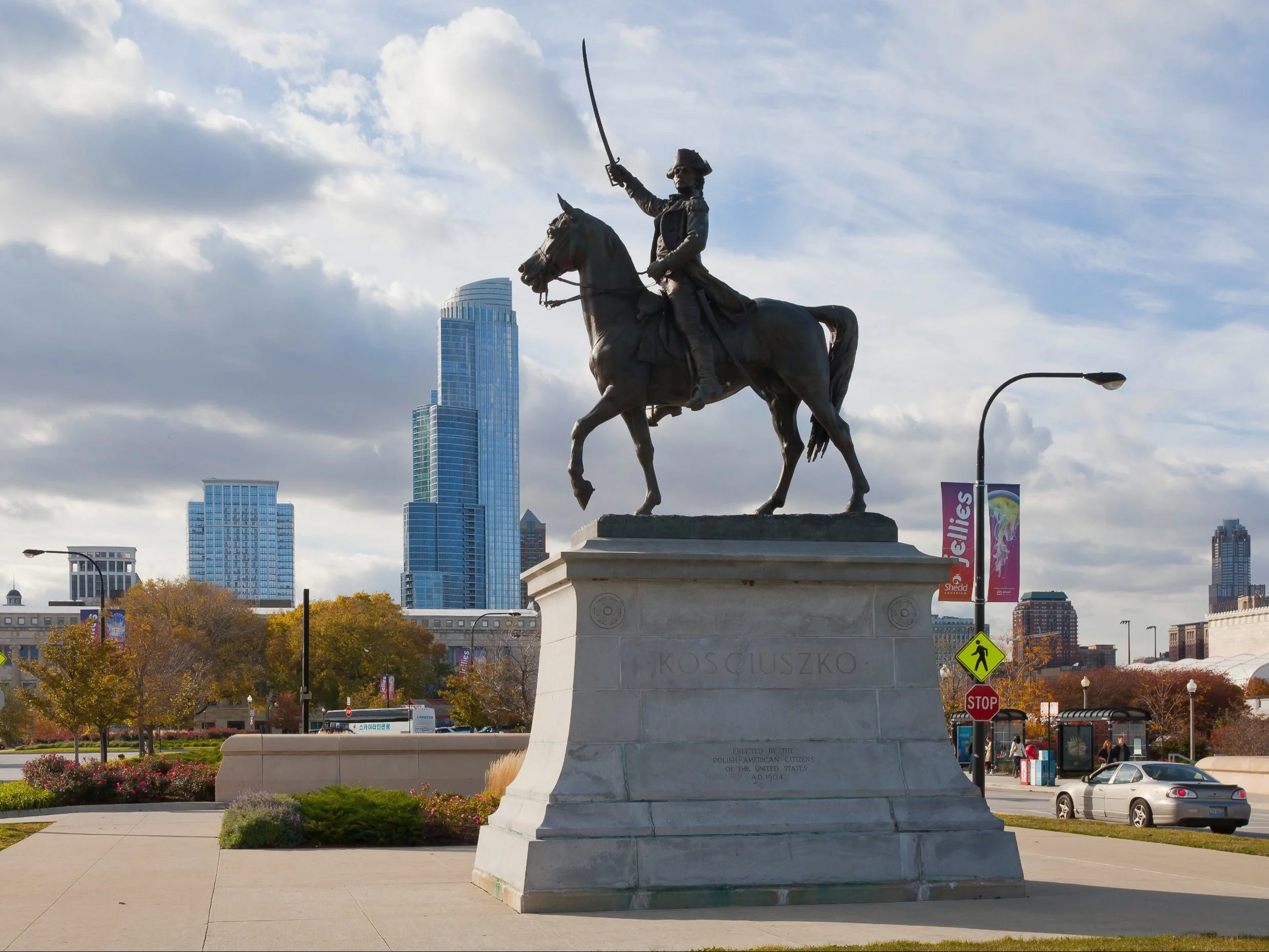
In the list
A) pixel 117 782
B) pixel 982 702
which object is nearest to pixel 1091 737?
pixel 982 702

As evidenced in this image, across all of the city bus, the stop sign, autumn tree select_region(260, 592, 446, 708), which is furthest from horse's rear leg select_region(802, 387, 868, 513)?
autumn tree select_region(260, 592, 446, 708)

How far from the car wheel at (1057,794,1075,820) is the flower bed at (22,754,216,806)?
18.0 meters

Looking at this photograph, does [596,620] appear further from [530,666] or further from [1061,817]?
[530,666]

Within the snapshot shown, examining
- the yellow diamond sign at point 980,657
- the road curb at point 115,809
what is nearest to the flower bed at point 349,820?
the road curb at point 115,809

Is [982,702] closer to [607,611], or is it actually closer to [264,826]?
[264,826]

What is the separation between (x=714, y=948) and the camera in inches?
405

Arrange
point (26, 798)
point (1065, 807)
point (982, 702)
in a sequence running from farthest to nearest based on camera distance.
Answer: point (1065, 807) → point (26, 798) → point (982, 702)

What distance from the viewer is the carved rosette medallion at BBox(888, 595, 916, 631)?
1370 cm

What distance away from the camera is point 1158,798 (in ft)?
89.9

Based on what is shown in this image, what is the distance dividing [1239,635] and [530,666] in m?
101

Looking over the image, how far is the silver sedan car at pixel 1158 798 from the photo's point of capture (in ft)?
88.1

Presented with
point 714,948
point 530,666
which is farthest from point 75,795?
point 530,666

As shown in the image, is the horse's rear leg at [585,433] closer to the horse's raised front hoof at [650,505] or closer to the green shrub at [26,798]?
the horse's raised front hoof at [650,505]

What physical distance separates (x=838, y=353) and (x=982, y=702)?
12.4 metres
